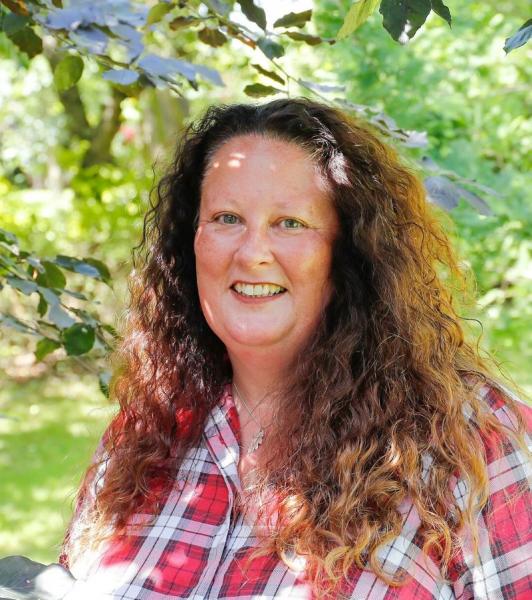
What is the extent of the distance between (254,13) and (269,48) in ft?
0.25

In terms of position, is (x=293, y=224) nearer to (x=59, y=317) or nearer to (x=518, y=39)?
(x=59, y=317)

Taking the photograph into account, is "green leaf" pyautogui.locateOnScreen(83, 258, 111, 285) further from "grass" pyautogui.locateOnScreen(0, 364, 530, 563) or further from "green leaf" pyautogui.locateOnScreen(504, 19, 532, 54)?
"grass" pyautogui.locateOnScreen(0, 364, 530, 563)

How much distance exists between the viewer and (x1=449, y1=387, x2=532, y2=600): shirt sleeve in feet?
5.39

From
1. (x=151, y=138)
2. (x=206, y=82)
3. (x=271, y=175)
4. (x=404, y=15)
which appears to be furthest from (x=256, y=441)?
(x=151, y=138)

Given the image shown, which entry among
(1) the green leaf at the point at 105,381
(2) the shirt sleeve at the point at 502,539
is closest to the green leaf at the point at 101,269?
(1) the green leaf at the point at 105,381

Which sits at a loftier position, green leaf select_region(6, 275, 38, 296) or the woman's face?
the woman's face

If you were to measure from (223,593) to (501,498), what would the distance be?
53cm

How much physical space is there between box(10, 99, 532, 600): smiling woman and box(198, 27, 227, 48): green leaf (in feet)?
0.55

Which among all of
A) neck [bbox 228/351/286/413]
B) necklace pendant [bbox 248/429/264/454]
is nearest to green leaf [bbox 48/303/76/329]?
neck [bbox 228/351/286/413]

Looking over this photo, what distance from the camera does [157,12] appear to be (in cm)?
198

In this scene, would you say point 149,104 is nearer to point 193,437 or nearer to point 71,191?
point 71,191

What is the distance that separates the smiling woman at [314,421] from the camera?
66.6 inches

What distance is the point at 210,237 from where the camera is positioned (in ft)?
6.50

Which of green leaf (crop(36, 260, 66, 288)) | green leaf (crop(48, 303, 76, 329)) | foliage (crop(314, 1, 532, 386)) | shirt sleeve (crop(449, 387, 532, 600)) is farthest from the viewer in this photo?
foliage (crop(314, 1, 532, 386))
